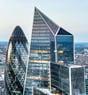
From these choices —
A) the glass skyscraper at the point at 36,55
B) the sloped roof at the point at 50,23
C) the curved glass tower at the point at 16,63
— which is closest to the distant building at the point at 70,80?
the glass skyscraper at the point at 36,55

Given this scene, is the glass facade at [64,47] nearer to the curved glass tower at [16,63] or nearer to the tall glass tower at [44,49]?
the tall glass tower at [44,49]

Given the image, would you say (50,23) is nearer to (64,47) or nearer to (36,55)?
(64,47)

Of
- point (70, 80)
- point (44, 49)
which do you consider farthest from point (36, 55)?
point (70, 80)

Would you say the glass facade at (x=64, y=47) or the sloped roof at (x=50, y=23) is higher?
the sloped roof at (x=50, y=23)

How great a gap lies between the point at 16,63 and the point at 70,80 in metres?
2.31

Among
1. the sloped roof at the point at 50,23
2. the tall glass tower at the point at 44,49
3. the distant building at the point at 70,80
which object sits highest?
the sloped roof at the point at 50,23

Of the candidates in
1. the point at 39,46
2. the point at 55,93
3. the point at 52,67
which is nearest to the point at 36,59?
the point at 39,46

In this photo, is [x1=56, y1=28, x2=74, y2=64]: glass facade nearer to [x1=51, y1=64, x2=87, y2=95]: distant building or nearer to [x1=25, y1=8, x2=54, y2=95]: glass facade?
[x1=25, y1=8, x2=54, y2=95]: glass facade

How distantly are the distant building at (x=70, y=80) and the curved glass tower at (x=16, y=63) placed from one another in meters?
1.41

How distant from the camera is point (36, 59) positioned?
8133mm

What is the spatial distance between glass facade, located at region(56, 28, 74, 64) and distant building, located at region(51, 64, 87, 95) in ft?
2.70

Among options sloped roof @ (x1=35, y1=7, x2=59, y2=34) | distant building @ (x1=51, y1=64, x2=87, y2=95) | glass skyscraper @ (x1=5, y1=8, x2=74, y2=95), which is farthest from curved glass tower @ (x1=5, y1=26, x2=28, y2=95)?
distant building @ (x1=51, y1=64, x2=87, y2=95)

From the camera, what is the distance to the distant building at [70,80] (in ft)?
20.9

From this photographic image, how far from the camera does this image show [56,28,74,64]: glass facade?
303 inches
